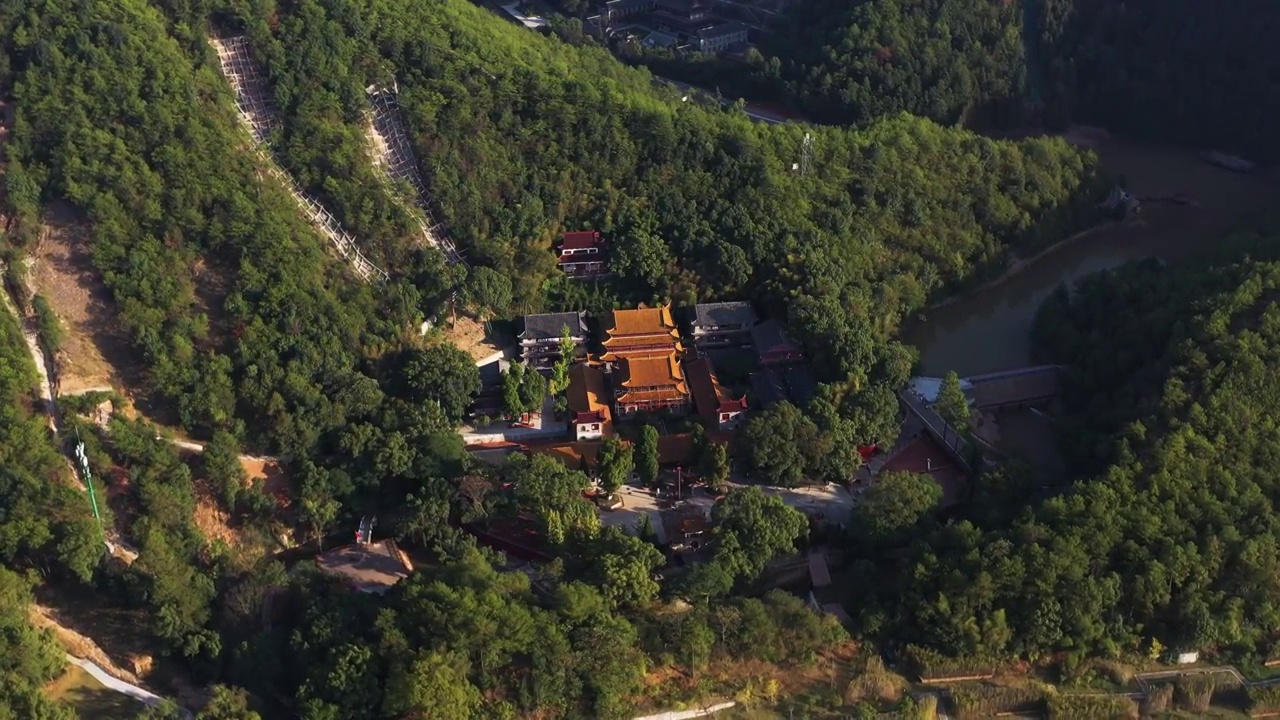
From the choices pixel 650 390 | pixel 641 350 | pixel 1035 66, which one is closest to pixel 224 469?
pixel 650 390

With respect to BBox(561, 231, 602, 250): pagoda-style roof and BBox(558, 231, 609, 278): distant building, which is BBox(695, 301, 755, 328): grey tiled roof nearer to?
BBox(558, 231, 609, 278): distant building

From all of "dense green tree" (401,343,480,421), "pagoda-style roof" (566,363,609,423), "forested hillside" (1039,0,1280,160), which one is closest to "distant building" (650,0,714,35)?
"forested hillside" (1039,0,1280,160)

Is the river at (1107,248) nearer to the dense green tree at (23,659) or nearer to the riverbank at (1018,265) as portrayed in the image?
the riverbank at (1018,265)

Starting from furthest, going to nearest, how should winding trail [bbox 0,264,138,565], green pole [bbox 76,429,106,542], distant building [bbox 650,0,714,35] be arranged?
distant building [bbox 650,0,714,35] → winding trail [bbox 0,264,138,565] → green pole [bbox 76,429,106,542]

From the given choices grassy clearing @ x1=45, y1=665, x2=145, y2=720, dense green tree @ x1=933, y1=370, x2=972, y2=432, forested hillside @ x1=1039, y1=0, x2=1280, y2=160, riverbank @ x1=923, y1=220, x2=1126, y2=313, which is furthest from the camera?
forested hillside @ x1=1039, y1=0, x2=1280, y2=160

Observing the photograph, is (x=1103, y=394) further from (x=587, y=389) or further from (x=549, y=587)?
(x=549, y=587)

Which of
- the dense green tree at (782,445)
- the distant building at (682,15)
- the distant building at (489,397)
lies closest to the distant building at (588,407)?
the distant building at (489,397)
